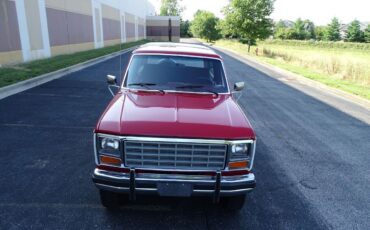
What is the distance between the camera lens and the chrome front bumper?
324 cm

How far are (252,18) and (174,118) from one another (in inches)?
1265

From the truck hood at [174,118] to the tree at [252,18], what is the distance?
1205 inches

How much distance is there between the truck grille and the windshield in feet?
4.49

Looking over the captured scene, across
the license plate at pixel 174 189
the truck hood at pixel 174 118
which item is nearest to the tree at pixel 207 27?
the truck hood at pixel 174 118

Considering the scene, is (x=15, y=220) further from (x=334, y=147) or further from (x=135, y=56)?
(x=334, y=147)

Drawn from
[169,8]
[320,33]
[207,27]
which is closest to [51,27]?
[207,27]

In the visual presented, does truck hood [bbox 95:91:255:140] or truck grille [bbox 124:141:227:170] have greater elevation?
truck hood [bbox 95:91:255:140]

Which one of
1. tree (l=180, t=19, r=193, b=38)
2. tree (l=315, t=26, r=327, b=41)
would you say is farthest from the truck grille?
tree (l=315, t=26, r=327, b=41)

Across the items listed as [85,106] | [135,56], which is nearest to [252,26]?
[85,106]

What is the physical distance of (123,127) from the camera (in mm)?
3256

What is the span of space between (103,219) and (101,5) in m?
31.1

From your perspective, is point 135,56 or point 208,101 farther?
point 135,56

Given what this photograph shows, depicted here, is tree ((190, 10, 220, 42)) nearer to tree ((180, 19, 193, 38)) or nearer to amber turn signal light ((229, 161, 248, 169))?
tree ((180, 19, 193, 38))

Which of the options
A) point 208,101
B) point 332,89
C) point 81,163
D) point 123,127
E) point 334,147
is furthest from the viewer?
point 332,89
